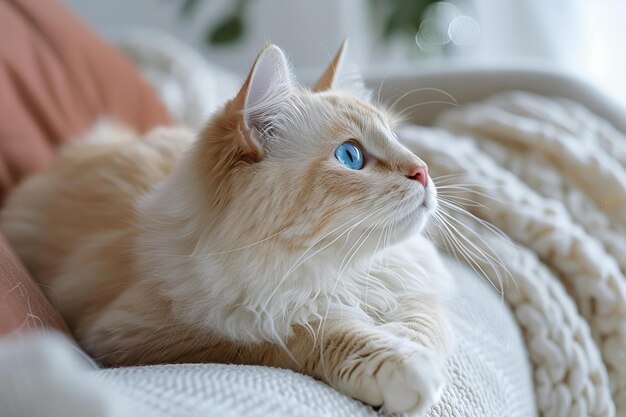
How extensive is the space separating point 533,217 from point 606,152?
1.20 feet

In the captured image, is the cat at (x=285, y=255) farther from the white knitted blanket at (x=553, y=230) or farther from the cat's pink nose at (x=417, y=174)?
the white knitted blanket at (x=553, y=230)

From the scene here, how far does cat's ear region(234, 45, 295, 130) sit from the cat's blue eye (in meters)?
0.10

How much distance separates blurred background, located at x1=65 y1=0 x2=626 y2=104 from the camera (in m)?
2.61

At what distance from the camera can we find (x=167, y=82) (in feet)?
6.12

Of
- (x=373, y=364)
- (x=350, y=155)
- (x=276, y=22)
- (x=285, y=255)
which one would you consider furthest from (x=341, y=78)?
(x=276, y=22)

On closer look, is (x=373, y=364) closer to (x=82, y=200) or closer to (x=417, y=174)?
(x=417, y=174)

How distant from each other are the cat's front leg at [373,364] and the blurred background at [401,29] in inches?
47.7

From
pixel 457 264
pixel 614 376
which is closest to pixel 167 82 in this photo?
pixel 457 264

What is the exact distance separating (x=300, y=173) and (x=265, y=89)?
115 mm

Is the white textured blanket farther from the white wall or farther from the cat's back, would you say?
the white wall

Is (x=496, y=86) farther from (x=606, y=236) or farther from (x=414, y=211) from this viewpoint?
(x=414, y=211)

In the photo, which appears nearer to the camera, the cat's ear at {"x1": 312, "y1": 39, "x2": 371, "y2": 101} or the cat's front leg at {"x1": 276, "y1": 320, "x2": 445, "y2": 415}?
the cat's front leg at {"x1": 276, "y1": 320, "x2": 445, "y2": 415}

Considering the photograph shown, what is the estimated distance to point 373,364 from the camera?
0.75m

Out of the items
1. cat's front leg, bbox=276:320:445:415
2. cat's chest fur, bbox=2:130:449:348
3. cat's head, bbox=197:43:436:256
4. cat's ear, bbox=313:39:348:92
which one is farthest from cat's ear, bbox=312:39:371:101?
cat's front leg, bbox=276:320:445:415
